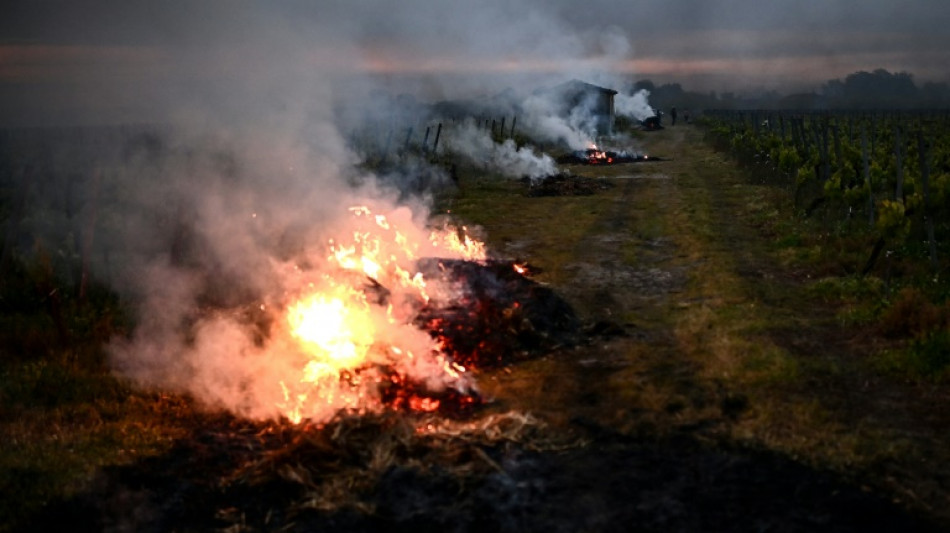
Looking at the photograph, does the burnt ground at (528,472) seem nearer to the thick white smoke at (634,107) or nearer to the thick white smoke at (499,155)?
the thick white smoke at (499,155)

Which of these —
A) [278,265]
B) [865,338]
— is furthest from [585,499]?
[278,265]

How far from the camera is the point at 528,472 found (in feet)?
23.0

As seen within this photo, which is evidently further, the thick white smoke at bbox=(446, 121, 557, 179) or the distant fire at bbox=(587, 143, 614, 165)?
the distant fire at bbox=(587, 143, 614, 165)

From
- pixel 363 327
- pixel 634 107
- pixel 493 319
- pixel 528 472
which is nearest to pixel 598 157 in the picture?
pixel 493 319

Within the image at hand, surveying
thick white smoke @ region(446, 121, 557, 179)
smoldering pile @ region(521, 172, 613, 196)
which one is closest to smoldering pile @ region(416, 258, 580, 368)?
smoldering pile @ region(521, 172, 613, 196)

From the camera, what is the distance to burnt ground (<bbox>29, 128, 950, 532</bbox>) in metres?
6.28

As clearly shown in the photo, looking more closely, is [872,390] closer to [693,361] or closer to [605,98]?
[693,361]

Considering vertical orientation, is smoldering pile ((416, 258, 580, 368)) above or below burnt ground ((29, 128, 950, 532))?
above

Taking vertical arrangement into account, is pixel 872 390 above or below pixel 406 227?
below

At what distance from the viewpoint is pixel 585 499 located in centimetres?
652

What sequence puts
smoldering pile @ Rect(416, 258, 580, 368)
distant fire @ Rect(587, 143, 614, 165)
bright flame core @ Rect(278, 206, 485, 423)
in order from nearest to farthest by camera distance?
1. bright flame core @ Rect(278, 206, 485, 423)
2. smoldering pile @ Rect(416, 258, 580, 368)
3. distant fire @ Rect(587, 143, 614, 165)

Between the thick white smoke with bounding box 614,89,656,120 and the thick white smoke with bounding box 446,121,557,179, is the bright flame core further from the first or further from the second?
the thick white smoke with bounding box 614,89,656,120

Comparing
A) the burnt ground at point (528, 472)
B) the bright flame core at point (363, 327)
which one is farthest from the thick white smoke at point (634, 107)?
the burnt ground at point (528, 472)

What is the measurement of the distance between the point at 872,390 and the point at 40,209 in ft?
46.5
